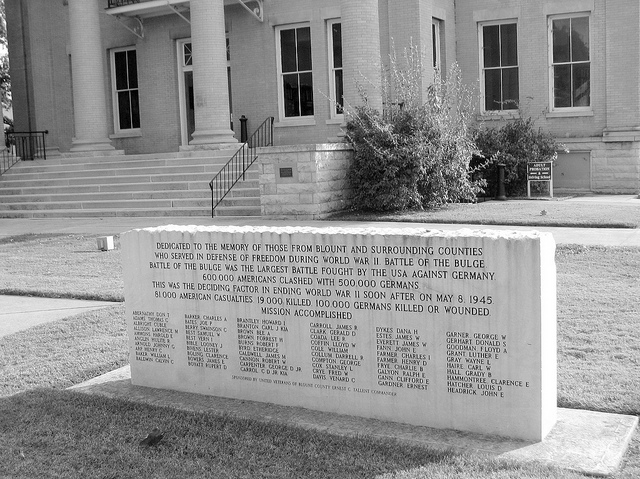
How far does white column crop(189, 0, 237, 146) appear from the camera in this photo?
21094 mm

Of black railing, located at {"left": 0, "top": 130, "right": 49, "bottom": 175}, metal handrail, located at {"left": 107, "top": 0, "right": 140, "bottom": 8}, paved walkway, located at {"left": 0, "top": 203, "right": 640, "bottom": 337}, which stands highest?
metal handrail, located at {"left": 107, "top": 0, "right": 140, "bottom": 8}

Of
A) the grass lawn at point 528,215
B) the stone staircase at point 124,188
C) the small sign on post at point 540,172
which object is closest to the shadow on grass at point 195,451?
the grass lawn at point 528,215

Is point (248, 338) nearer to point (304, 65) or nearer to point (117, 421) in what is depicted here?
point (117, 421)

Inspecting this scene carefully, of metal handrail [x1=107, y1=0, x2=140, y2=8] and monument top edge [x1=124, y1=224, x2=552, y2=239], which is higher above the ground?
metal handrail [x1=107, y1=0, x2=140, y2=8]

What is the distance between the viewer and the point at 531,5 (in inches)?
878

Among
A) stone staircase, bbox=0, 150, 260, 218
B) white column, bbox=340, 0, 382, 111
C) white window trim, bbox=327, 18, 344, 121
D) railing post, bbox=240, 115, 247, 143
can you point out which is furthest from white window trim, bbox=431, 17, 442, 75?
stone staircase, bbox=0, 150, 260, 218

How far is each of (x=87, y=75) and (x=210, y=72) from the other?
506 centimetres

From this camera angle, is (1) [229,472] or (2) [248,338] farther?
(2) [248,338]

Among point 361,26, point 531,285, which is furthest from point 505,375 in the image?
point 361,26

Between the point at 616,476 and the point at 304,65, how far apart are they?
2061cm

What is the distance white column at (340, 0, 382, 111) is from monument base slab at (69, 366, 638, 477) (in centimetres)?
1364

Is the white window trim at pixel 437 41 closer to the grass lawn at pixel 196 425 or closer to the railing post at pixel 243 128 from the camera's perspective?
the railing post at pixel 243 128

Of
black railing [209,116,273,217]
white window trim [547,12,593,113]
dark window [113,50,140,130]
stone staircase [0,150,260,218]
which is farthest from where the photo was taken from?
dark window [113,50,140,130]

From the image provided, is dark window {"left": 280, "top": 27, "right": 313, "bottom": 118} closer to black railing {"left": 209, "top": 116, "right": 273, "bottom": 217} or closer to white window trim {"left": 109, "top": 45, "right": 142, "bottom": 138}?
black railing {"left": 209, "top": 116, "right": 273, "bottom": 217}
